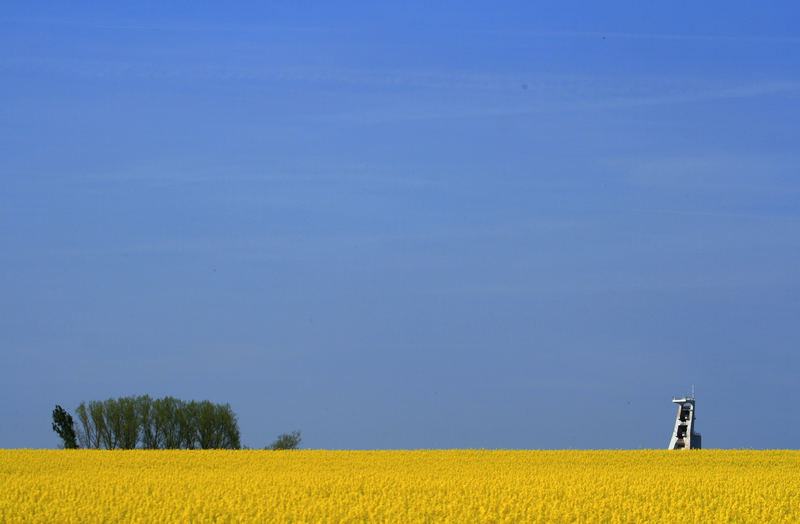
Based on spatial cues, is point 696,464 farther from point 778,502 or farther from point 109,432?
point 109,432

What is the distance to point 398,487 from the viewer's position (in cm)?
2405

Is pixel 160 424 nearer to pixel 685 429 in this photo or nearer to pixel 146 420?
pixel 146 420

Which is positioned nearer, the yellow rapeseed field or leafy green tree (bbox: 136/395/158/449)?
the yellow rapeseed field

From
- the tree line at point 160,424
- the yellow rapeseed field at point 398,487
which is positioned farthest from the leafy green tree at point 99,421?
the yellow rapeseed field at point 398,487

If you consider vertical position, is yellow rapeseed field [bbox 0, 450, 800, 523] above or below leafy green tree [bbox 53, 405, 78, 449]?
below

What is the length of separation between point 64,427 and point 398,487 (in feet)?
133

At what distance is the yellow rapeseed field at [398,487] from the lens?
66.1ft

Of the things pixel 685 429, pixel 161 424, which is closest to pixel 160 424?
pixel 161 424

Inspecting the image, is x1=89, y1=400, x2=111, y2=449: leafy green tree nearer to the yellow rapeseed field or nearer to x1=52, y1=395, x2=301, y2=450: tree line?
x1=52, y1=395, x2=301, y2=450: tree line

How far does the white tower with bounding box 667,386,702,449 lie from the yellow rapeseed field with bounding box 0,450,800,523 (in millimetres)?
20007

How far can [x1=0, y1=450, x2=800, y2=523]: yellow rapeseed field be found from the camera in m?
20.1

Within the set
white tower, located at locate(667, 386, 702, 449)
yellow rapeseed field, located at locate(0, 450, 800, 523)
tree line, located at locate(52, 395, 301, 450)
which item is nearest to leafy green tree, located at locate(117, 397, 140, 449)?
tree line, located at locate(52, 395, 301, 450)

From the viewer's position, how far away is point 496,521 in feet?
63.9

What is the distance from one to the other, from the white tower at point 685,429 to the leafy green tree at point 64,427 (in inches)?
1397
